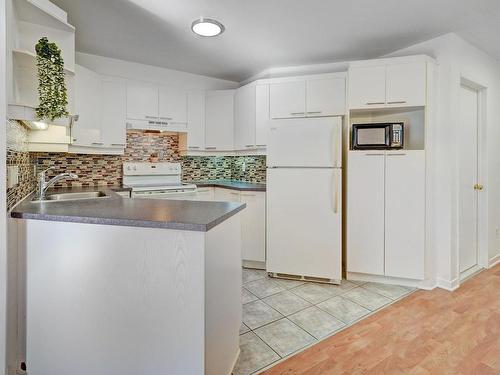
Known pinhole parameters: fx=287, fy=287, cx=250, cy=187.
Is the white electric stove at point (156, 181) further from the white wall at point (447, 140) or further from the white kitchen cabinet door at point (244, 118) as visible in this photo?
the white wall at point (447, 140)

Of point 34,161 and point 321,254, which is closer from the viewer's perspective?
point 34,161

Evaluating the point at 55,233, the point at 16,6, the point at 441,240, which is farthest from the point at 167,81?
the point at 441,240

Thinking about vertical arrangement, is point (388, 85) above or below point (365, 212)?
above

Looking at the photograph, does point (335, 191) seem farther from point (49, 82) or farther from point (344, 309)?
point (49, 82)

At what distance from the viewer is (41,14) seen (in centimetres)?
186

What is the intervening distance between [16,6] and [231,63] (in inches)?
87.6

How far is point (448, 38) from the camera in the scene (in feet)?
8.85

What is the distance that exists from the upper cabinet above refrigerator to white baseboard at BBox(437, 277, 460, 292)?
198 centimetres

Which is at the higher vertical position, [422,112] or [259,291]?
[422,112]

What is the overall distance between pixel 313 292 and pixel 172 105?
2.82 meters

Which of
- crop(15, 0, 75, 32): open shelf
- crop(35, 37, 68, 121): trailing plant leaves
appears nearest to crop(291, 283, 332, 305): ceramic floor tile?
crop(35, 37, 68, 121): trailing plant leaves

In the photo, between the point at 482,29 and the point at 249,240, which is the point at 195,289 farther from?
the point at 482,29

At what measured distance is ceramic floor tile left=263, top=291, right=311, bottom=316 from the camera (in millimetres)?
2375

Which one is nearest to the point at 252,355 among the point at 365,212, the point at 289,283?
the point at 289,283
